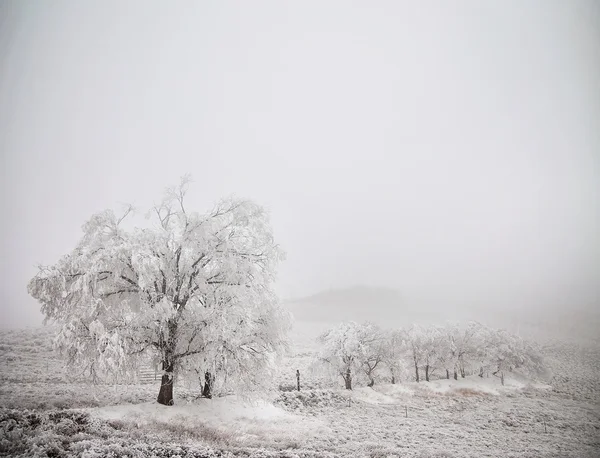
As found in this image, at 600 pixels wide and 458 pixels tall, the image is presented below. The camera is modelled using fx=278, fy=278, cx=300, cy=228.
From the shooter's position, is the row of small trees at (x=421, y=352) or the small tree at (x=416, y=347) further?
the small tree at (x=416, y=347)

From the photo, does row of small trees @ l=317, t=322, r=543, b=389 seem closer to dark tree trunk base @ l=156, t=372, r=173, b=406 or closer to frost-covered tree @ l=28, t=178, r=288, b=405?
frost-covered tree @ l=28, t=178, r=288, b=405

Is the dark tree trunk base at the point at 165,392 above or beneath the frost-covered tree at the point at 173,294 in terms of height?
beneath

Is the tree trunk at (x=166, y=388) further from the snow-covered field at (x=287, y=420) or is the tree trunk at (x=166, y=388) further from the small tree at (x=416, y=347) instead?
Result: the small tree at (x=416, y=347)

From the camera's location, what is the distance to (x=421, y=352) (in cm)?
4475

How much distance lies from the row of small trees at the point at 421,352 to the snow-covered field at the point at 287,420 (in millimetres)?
3046

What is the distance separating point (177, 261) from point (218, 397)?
9143mm

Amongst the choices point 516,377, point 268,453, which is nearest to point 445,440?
point 268,453

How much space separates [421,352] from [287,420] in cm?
3421

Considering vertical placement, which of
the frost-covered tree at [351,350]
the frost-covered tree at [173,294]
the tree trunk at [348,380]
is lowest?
the tree trunk at [348,380]

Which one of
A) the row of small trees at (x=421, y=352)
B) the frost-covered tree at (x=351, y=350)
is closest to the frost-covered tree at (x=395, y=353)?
the row of small trees at (x=421, y=352)

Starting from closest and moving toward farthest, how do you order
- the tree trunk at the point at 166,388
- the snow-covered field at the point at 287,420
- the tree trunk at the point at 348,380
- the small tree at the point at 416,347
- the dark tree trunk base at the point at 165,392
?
the snow-covered field at the point at 287,420 → the tree trunk at the point at 166,388 → the dark tree trunk base at the point at 165,392 → the tree trunk at the point at 348,380 → the small tree at the point at 416,347

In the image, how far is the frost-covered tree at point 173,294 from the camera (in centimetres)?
1198

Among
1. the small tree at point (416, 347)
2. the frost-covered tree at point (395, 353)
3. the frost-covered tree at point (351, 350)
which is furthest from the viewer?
the small tree at point (416, 347)

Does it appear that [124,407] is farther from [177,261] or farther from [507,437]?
[507,437]
